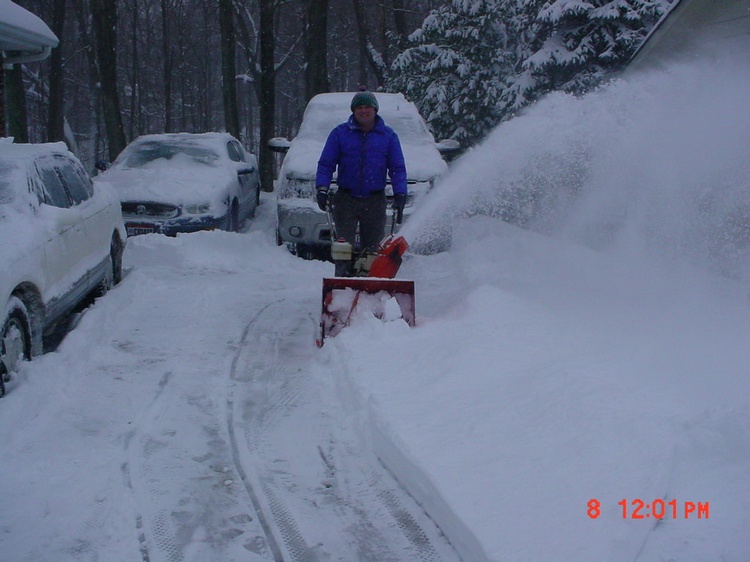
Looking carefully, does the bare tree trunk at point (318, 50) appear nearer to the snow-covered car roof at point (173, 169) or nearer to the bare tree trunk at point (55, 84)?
the snow-covered car roof at point (173, 169)

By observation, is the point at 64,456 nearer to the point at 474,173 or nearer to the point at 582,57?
the point at 474,173

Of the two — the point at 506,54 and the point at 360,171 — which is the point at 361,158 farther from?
the point at 506,54

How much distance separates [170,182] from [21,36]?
256 cm

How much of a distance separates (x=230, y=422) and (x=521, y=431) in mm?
1758

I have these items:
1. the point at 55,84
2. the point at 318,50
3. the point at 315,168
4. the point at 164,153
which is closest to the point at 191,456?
the point at 315,168

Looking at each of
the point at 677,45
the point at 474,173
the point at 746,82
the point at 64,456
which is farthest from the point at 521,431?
the point at 677,45

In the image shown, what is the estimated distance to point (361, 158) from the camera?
615 cm

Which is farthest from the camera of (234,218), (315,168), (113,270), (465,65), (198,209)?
(465,65)

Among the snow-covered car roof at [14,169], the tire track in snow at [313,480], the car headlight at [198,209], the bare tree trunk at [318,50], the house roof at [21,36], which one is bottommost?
the tire track in snow at [313,480]

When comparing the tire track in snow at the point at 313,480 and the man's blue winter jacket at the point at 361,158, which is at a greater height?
the man's blue winter jacket at the point at 361,158

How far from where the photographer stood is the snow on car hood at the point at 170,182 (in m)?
9.67

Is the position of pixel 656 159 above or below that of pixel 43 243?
above
